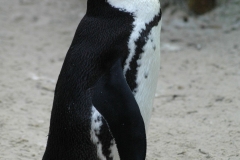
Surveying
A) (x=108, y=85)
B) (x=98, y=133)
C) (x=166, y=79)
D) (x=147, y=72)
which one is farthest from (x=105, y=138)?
(x=166, y=79)

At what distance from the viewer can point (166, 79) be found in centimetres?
398

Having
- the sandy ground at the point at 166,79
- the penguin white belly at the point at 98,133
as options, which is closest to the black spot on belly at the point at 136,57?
the penguin white belly at the point at 98,133

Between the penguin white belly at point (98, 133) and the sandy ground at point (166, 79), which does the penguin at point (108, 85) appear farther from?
the sandy ground at point (166, 79)

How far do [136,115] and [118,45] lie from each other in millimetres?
285

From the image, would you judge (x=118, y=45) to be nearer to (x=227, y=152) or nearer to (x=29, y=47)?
(x=227, y=152)

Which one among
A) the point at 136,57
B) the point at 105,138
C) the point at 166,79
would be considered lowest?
the point at 105,138

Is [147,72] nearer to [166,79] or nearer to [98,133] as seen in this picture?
[98,133]

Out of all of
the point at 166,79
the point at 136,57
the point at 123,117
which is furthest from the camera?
the point at 166,79

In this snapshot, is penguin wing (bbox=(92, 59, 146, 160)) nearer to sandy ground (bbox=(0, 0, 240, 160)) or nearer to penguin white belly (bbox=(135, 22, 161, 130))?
penguin white belly (bbox=(135, 22, 161, 130))

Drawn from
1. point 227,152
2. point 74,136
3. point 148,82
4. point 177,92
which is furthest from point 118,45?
point 177,92

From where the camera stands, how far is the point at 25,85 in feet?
12.5

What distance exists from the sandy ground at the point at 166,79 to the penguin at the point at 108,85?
76 cm

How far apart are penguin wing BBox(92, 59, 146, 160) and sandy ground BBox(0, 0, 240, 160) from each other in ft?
2.70

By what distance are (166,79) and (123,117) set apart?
207 centimetres
